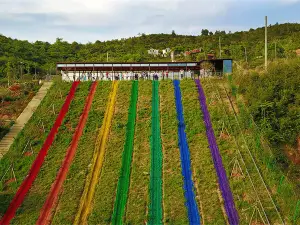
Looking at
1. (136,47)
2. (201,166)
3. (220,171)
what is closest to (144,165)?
(201,166)

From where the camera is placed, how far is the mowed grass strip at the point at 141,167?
1993 centimetres

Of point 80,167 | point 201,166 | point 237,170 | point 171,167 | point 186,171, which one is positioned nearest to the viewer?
point 237,170

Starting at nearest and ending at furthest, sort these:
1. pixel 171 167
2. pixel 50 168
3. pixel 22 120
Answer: pixel 171 167, pixel 50 168, pixel 22 120

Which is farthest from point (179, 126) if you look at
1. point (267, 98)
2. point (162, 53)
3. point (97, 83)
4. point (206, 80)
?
point (162, 53)

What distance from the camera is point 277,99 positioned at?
27531 millimetres

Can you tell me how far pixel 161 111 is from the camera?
30547 mm

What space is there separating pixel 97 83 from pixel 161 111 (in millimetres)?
8888

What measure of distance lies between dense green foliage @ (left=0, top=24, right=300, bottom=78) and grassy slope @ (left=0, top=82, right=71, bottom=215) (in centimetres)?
2140

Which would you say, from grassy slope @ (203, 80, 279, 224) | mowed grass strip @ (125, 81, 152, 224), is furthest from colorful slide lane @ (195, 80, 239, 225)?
mowed grass strip @ (125, 81, 152, 224)

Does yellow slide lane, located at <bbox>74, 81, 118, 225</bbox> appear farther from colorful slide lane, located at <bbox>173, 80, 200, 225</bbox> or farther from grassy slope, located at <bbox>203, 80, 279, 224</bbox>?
grassy slope, located at <bbox>203, 80, 279, 224</bbox>

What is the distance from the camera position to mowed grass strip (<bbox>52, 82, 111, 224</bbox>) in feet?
66.0

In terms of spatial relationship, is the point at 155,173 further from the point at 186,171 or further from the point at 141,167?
the point at 186,171

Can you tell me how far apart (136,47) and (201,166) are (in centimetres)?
6095

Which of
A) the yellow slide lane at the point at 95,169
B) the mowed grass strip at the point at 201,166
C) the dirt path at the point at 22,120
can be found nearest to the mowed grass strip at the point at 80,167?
the yellow slide lane at the point at 95,169
